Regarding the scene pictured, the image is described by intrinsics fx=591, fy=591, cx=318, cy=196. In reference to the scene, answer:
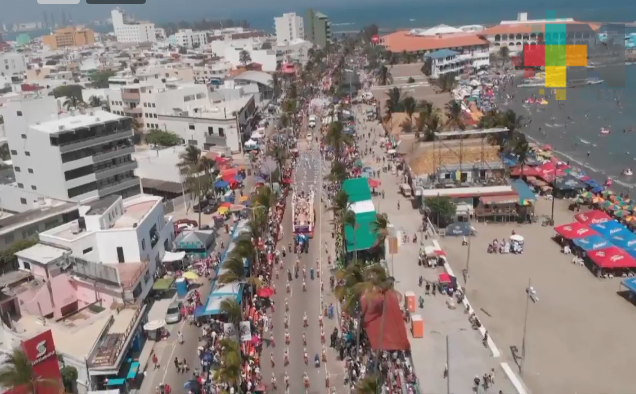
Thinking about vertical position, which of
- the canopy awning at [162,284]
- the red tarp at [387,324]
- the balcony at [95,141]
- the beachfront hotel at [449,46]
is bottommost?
the canopy awning at [162,284]

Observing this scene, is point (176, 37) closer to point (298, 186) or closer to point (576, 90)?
point (576, 90)

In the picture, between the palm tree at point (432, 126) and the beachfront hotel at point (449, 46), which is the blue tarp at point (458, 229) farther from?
the beachfront hotel at point (449, 46)

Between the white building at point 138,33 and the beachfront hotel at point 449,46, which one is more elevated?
the white building at point 138,33

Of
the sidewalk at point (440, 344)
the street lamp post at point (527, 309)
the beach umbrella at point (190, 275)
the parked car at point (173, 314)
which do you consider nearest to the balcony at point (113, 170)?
the beach umbrella at point (190, 275)

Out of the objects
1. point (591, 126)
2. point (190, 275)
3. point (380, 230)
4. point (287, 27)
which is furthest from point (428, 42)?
point (190, 275)

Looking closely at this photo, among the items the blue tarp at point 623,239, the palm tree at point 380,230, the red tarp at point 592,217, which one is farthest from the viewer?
the red tarp at point 592,217

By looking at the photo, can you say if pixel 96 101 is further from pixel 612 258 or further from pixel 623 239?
pixel 612 258
